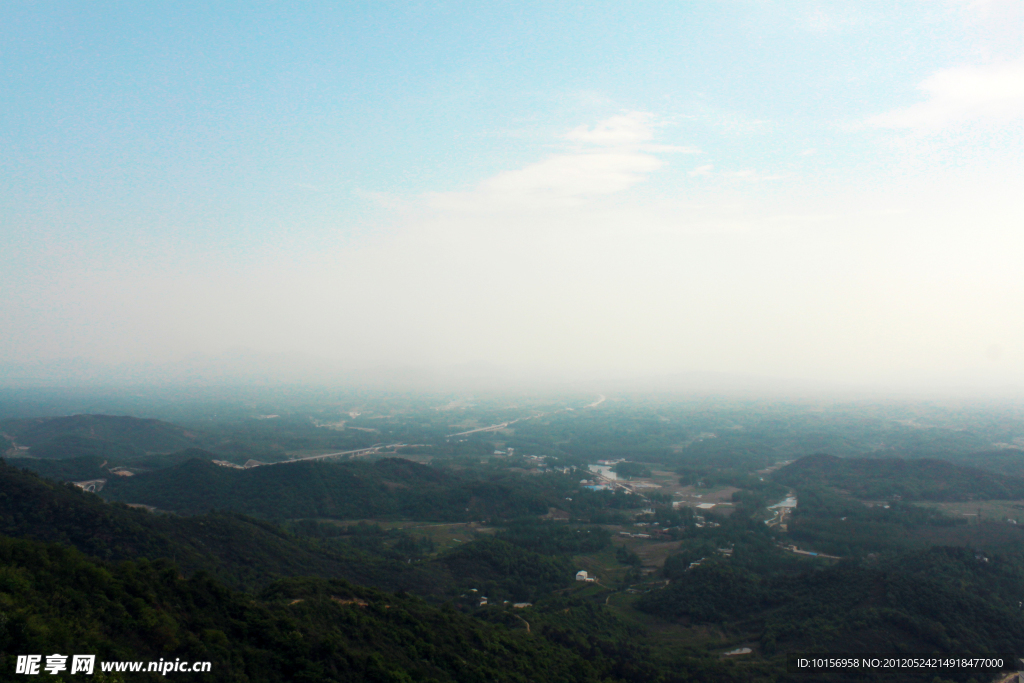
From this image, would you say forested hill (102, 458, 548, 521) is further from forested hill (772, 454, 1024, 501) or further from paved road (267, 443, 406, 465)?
forested hill (772, 454, 1024, 501)

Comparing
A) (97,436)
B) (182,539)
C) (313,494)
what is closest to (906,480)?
(313,494)

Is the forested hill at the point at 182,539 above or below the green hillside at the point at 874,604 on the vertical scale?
above

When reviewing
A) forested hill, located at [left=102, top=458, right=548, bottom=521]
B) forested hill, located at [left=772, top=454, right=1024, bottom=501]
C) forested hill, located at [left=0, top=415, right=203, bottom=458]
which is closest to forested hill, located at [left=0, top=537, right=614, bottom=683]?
forested hill, located at [left=102, top=458, right=548, bottom=521]

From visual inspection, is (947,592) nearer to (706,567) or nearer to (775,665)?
(775,665)

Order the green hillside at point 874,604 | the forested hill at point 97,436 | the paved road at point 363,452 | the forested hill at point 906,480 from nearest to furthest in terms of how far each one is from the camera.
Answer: the green hillside at point 874,604 < the forested hill at point 906,480 < the forested hill at point 97,436 < the paved road at point 363,452

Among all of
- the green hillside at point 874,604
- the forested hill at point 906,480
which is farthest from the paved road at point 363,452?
the green hillside at point 874,604

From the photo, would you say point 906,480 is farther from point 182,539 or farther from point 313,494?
point 182,539

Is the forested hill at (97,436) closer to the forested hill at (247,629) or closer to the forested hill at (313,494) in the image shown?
the forested hill at (313,494)
